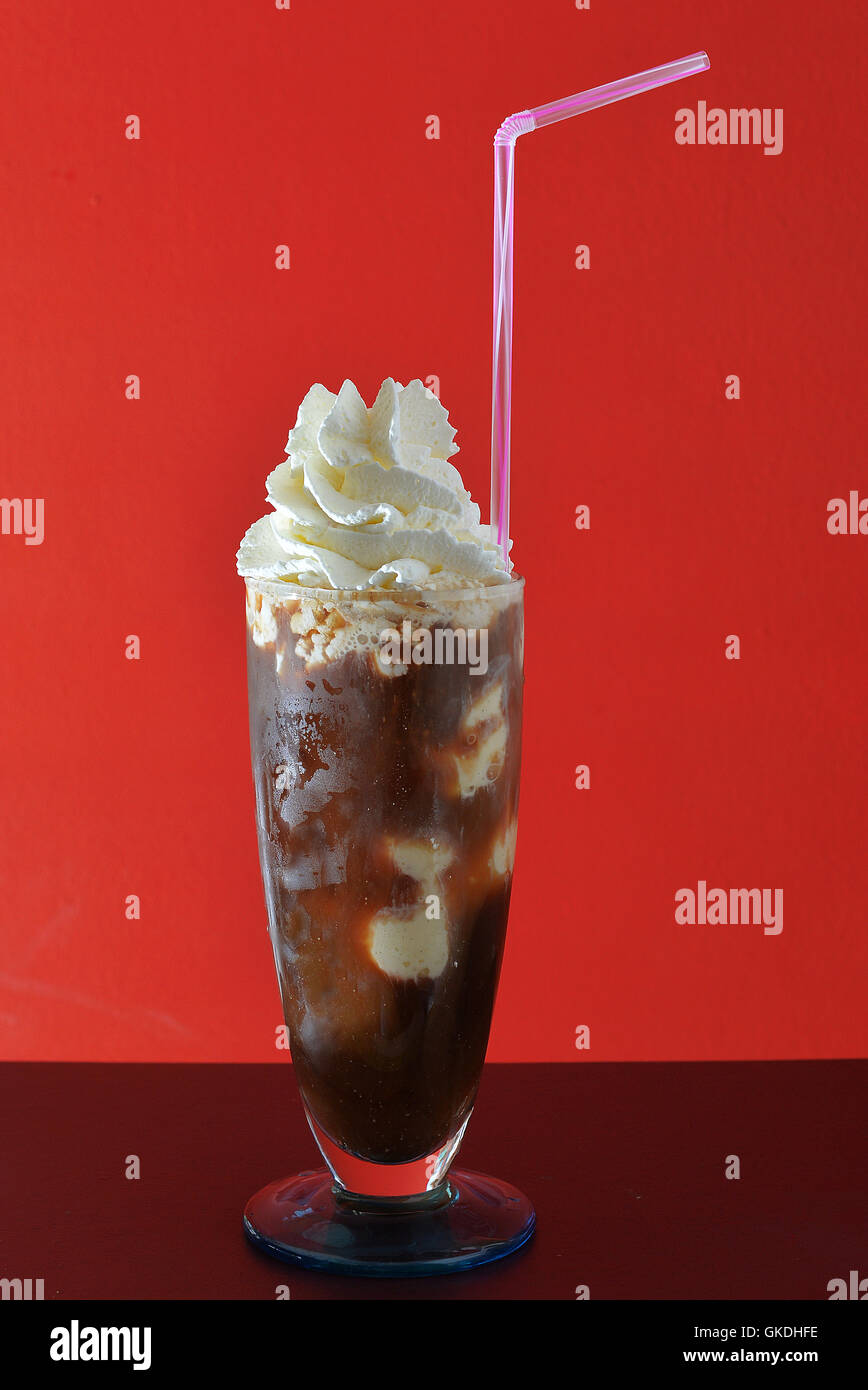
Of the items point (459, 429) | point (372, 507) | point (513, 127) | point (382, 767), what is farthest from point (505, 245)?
point (459, 429)

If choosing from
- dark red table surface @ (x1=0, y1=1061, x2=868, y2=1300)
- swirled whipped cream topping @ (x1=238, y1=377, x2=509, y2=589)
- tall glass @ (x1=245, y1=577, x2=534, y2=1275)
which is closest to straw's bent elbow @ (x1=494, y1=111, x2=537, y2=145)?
swirled whipped cream topping @ (x1=238, y1=377, x2=509, y2=589)

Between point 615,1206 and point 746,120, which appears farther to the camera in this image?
point 746,120

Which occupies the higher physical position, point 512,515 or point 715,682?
point 512,515

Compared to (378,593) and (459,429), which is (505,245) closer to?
(378,593)

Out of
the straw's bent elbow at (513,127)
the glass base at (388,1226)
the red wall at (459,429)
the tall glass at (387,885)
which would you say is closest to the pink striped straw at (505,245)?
the straw's bent elbow at (513,127)

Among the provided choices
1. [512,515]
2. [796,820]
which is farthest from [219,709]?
[796,820]

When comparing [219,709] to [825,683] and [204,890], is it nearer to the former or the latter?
[204,890]

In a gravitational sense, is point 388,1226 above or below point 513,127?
below
